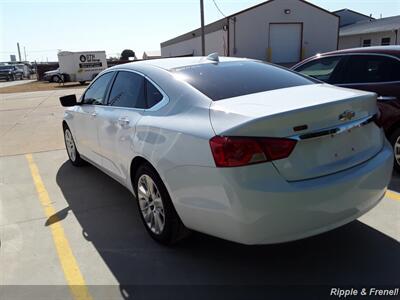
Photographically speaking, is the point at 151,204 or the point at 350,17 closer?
the point at 151,204

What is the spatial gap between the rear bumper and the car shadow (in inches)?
18.2

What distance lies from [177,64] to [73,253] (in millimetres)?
2055

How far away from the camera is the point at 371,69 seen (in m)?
5.05

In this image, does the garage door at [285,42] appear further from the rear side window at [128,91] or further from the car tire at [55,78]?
the rear side window at [128,91]

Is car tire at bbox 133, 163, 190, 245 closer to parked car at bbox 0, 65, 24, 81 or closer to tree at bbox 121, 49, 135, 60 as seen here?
parked car at bbox 0, 65, 24, 81

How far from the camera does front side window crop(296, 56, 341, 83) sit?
5529 mm

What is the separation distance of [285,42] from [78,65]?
61.1 feet

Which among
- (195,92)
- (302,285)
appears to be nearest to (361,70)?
(195,92)

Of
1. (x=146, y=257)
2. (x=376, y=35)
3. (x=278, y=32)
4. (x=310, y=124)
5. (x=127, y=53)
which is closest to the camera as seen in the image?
(x=310, y=124)

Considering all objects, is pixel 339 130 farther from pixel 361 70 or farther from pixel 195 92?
pixel 361 70

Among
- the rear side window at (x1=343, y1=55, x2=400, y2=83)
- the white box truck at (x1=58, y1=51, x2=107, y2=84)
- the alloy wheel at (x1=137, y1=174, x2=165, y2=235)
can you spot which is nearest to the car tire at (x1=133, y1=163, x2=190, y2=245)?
the alloy wheel at (x1=137, y1=174, x2=165, y2=235)

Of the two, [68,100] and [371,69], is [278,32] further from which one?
[68,100]

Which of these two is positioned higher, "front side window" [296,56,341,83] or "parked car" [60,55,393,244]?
"front side window" [296,56,341,83]

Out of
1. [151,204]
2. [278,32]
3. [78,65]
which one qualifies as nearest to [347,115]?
[151,204]
